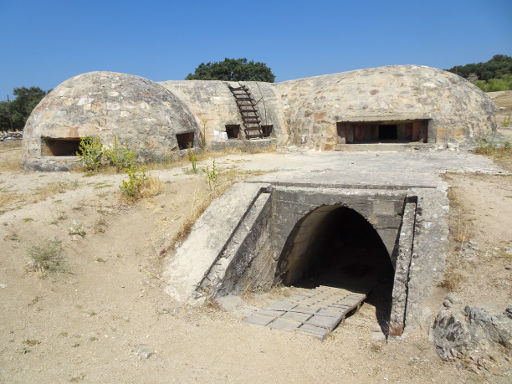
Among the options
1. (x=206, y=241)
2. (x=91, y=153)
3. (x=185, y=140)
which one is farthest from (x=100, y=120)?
(x=206, y=241)

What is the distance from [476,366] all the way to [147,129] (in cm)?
824

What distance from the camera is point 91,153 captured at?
8.63 m

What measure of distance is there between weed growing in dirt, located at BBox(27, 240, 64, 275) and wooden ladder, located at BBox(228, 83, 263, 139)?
8.82 metres

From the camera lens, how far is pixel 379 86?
10.8m

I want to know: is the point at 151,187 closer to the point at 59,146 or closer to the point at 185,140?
the point at 185,140

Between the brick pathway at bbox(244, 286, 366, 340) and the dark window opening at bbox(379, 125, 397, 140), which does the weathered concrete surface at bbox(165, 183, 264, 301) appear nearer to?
the brick pathway at bbox(244, 286, 366, 340)

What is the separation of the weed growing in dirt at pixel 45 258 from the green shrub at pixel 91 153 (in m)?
3.84

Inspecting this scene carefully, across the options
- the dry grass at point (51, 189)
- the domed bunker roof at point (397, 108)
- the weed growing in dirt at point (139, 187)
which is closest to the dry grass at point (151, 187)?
the weed growing in dirt at point (139, 187)

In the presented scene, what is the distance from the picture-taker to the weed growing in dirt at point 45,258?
15.4 feet

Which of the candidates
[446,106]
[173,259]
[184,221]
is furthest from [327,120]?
[173,259]

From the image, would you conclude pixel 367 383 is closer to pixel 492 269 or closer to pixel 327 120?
pixel 492 269

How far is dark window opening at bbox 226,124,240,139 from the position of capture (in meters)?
13.1

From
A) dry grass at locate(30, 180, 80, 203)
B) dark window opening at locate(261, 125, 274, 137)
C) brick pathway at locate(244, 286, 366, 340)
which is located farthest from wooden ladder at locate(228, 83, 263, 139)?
brick pathway at locate(244, 286, 366, 340)

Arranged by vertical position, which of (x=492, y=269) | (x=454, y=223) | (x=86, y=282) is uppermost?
(x=454, y=223)
